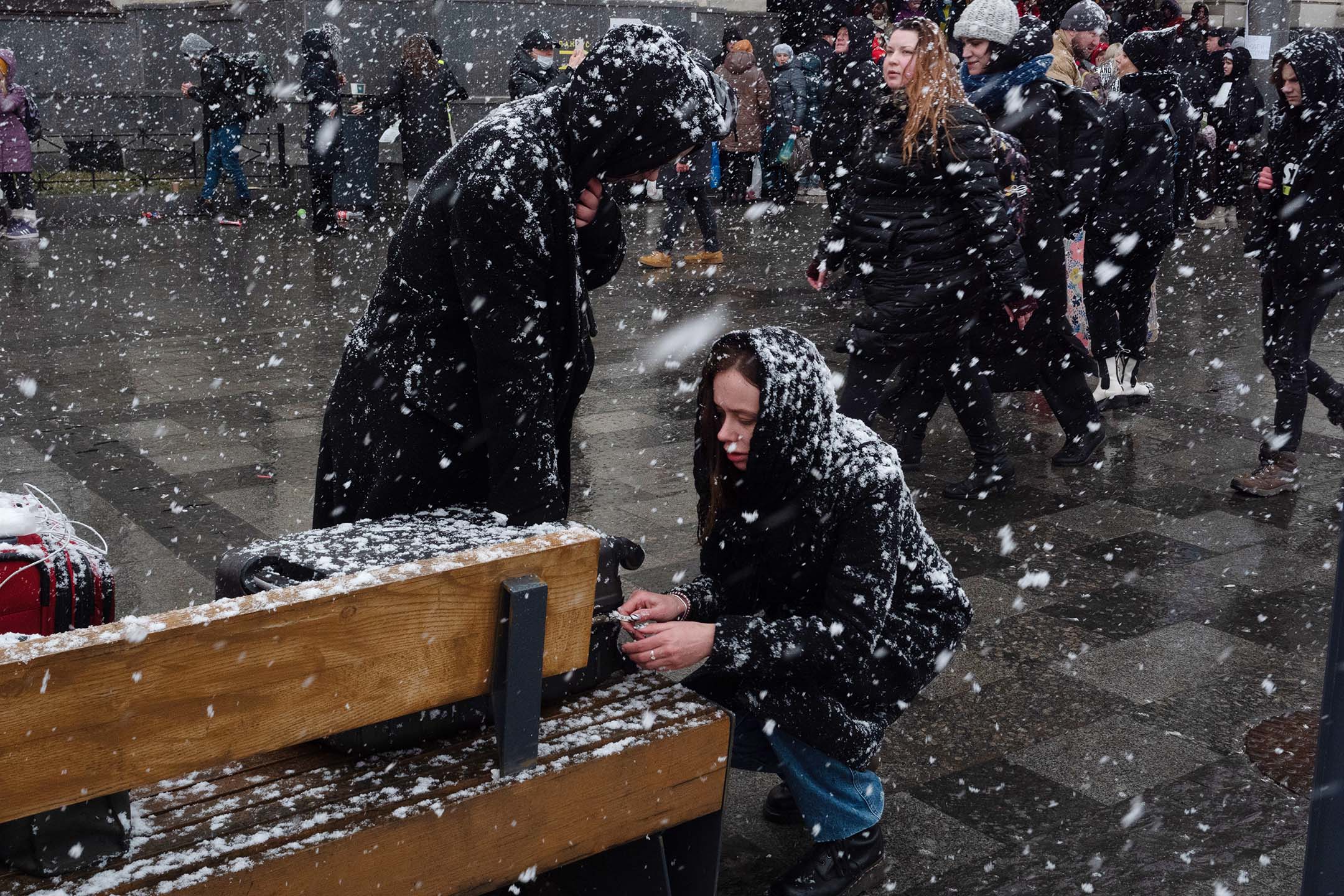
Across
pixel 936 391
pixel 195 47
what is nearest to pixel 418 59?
pixel 195 47

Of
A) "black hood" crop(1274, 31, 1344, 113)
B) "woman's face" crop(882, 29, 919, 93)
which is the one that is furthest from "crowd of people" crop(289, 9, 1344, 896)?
"black hood" crop(1274, 31, 1344, 113)

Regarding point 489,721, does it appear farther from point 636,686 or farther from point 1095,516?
point 1095,516

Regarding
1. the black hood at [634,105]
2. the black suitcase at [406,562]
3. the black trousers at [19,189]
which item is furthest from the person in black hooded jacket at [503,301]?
the black trousers at [19,189]

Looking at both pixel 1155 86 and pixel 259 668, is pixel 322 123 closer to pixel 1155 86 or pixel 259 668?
pixel 1155 86

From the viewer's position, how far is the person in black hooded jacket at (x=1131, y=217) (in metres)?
7.77

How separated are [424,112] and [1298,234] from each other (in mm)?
10034

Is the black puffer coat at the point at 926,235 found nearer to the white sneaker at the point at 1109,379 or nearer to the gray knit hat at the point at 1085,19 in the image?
the white sneaker at the point at 1109,379

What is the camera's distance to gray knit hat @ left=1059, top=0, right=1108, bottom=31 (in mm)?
8859

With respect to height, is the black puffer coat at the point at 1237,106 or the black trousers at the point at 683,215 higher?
the black puffer coat at the point at 1237,106

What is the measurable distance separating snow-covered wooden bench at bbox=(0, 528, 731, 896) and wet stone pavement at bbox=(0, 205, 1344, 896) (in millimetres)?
953

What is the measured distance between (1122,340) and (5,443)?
18.6 feet

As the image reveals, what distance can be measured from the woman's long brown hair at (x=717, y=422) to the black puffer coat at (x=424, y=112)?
1166 centimetres

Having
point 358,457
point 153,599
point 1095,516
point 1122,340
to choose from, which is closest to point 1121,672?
point 1095,516

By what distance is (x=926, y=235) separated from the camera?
5727 millimetres
